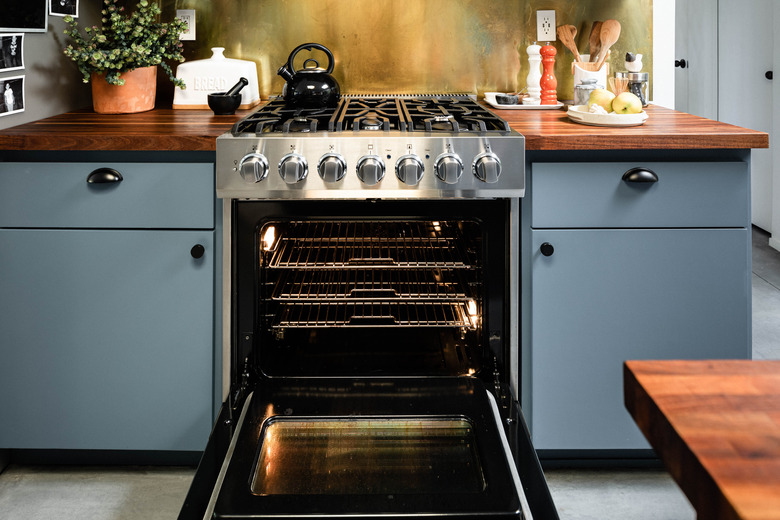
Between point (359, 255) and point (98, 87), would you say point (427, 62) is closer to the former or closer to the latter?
point (359, 255)

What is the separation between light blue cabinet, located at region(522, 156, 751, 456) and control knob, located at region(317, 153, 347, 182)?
0.49 metres

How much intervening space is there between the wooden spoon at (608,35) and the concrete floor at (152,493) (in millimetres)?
1377

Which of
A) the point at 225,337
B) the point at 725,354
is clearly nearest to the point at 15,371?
the point at 225,337

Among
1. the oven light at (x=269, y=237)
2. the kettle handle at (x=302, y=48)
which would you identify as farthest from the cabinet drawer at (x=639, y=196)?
the kettle handle at (x=302, y=48)

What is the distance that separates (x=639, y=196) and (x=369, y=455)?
93cm

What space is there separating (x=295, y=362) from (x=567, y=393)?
73cm

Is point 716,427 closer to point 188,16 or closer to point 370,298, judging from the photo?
point 370,298

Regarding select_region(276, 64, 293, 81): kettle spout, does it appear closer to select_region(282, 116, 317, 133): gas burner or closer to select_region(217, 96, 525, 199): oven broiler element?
select_region(282, 116, 317, 133): gas burner

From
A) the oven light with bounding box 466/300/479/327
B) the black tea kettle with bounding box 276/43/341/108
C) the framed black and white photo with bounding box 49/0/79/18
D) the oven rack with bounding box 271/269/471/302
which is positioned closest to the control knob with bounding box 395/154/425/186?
the oven rack with bounding box 271/269/471/302

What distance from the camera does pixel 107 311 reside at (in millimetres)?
1956

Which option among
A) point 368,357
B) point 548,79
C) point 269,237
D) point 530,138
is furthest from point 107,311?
point 548,79

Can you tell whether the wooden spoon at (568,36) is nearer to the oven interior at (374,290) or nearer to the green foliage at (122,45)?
the oven interior at (374,290)

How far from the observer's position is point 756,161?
5258 mm

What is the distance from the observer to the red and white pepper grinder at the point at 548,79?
2471 millimetres
